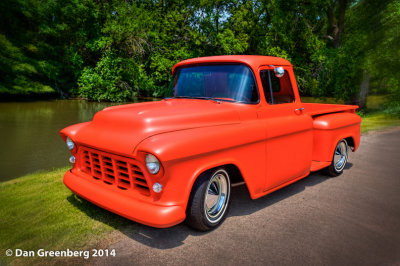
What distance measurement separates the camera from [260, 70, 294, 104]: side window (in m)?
4.12

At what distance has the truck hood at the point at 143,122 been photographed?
312cm

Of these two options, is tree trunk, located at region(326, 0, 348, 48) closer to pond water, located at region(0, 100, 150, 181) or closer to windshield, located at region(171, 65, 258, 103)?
pond water, located at region(0, 100, 150, 181)

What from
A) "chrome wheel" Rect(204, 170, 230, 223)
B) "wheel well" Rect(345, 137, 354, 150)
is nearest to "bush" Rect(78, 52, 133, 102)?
"wheel well" Rect(345, 137, 354, 150)

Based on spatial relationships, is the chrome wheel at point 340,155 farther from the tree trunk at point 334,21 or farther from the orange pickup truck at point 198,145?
the tree trunk at point 334,21

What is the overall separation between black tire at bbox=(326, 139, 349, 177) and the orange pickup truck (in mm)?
991

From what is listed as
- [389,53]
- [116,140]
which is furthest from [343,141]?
[389,53]

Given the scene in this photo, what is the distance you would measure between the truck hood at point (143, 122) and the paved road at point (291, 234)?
997mm

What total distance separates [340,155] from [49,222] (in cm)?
473

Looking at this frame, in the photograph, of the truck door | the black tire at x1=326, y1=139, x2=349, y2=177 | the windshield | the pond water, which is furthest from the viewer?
the pond water

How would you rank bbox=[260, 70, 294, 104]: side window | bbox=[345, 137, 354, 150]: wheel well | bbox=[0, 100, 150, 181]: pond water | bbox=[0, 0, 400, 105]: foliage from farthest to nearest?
bbox=[0, 0, 400, 105]: foliage → bbox=[0, 100, 150, 181]: pond water → bbox=[345, 137, 354, 150]: wheel well → bbox=[260, 70, 294, 104]: side window

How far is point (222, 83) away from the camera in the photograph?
3979 millimetres

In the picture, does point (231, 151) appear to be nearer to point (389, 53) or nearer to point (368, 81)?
point (389, 53)

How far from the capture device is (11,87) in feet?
74.4

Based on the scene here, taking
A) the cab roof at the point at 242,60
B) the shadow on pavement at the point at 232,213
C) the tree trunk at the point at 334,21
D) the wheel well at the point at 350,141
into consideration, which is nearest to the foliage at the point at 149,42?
the tree trunk at the point at 334,21
